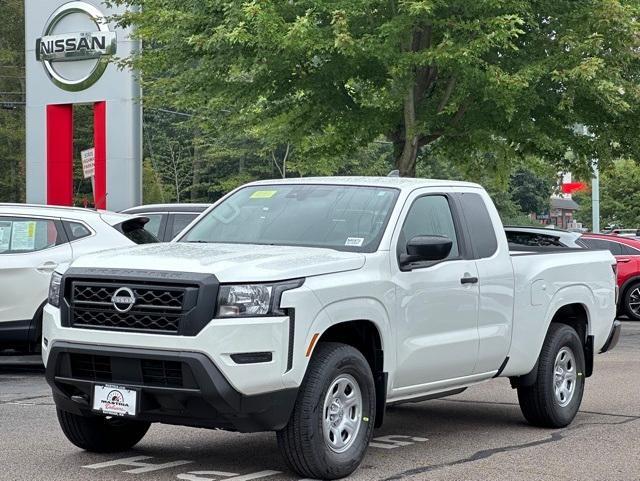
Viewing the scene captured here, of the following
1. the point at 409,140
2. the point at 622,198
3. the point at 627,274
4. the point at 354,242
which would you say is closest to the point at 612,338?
the point at 354,242

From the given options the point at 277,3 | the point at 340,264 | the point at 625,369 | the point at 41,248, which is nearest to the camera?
the point at 340,264

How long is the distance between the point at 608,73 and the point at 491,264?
39.6 feet

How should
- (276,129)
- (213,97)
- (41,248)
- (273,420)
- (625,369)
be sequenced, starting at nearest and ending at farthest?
1. (273,420)
2. (41,248)
3. (625,369)
4. (213,97)
5. (276,129)

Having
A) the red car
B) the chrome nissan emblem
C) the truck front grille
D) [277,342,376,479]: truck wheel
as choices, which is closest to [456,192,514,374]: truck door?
[277,342,376,479]: truck wheel

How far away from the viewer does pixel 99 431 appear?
7.89 m

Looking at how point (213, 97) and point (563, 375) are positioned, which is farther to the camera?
point (213, 97)

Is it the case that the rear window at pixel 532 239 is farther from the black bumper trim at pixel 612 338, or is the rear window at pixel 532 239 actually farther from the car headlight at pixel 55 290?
the car headlight at pixel 55 290

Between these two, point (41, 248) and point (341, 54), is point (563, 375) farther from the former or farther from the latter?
point (341, 54)

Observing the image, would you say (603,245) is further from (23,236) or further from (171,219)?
(23,236)

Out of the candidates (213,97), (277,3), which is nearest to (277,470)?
(277,3)

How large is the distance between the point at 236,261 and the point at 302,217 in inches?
50.1

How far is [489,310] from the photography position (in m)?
8.72

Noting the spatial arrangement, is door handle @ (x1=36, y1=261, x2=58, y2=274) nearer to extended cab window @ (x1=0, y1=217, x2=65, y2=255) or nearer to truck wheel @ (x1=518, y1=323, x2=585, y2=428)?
extended cab window @ (x1=0, y1=217, x2=65, y2=255)

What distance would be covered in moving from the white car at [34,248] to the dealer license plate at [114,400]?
218 inches
